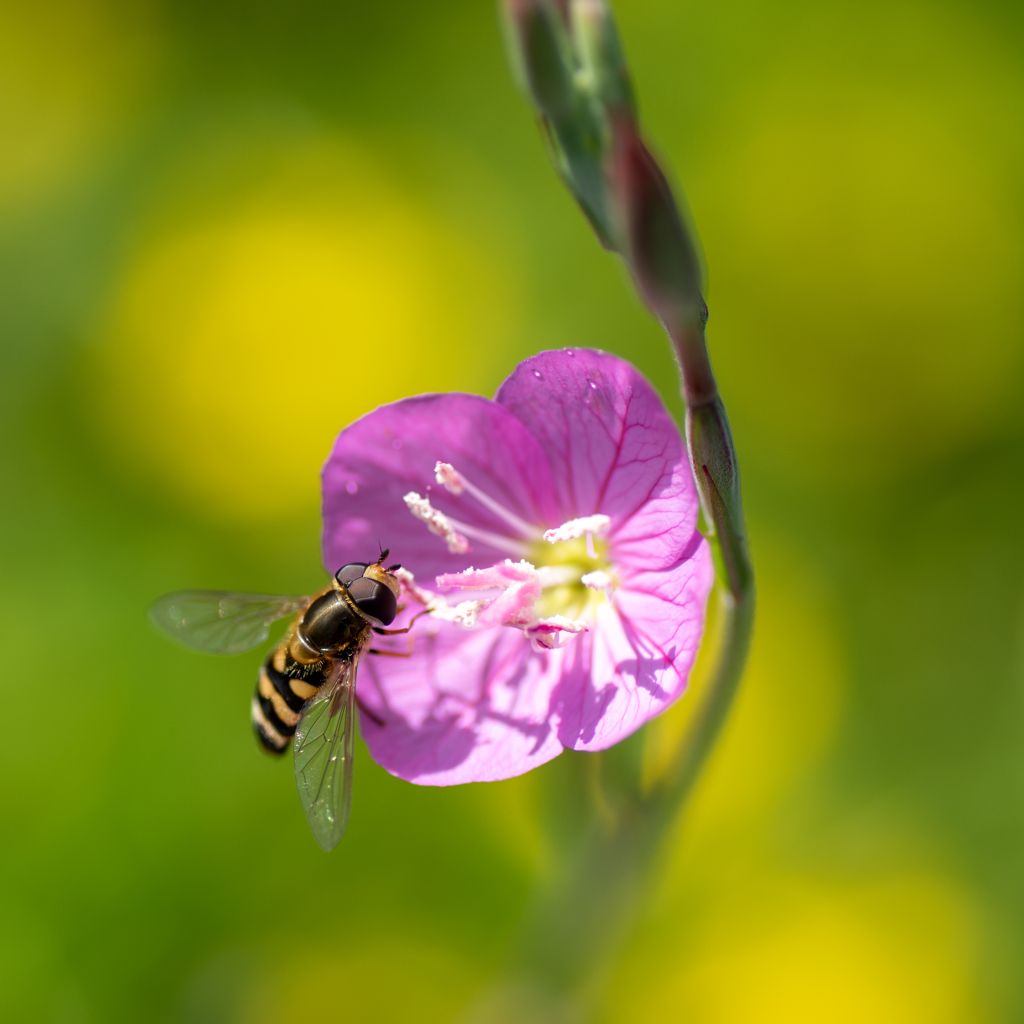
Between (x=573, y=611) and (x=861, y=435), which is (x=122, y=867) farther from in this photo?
(x=861, y=435)

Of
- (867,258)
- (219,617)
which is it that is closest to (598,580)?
(219,617)

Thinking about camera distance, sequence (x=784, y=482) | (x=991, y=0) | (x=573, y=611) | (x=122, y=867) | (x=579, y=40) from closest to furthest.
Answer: (x=579, y=40) < (x=573, y=611) < (x=122, y=867) < (x=784, y=482) < (x=991, y=0)

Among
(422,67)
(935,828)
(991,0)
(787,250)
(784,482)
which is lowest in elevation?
(935,828)

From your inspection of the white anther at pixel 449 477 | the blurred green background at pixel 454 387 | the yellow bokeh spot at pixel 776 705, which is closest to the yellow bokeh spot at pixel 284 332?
the blurred green background at pixel 454 387

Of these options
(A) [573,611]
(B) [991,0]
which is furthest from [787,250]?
(A) [573,611]

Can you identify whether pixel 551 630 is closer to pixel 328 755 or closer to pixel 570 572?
pixel 570 572
